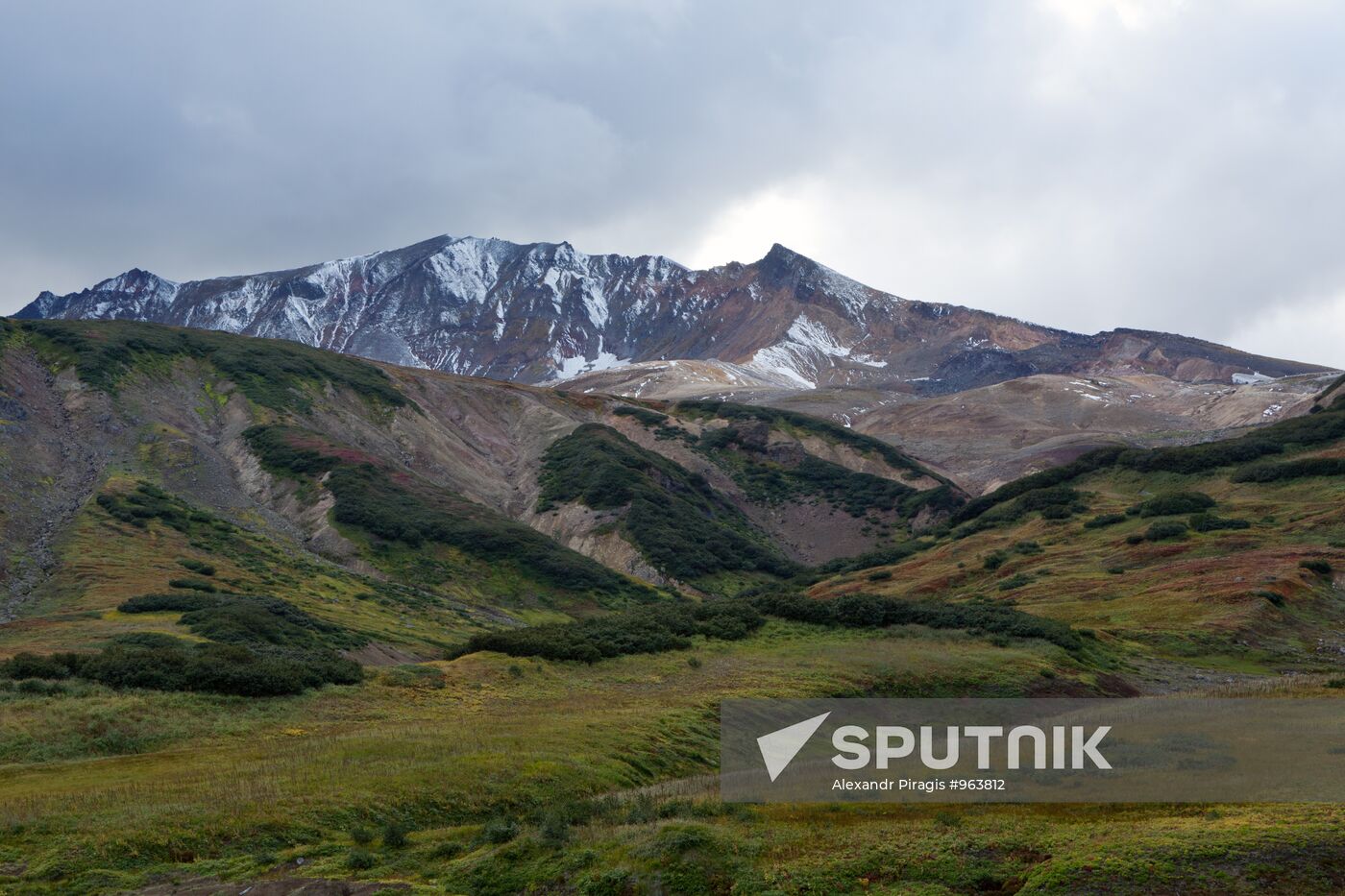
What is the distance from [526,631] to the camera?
43.8 metres

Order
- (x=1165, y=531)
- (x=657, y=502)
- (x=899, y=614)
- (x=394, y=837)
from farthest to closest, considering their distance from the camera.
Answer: (x=657, y=502), (x=1165, y=531), (x=899, y=614), (x=394, y=837)

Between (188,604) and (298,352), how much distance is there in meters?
102

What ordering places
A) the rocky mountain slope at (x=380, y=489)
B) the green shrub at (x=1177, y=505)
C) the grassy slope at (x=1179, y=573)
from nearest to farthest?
1. the grassy slope at (x=1179, y=573)
2. the rocky mountain slope at (x=380, y=489)
3. the green shrub at (x=1177, y=505)

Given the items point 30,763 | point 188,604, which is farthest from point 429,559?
point 30,763

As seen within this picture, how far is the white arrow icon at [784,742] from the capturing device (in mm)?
26281

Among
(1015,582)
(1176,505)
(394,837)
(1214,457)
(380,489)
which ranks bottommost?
(394,837)

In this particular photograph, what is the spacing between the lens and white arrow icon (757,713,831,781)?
86.2ft

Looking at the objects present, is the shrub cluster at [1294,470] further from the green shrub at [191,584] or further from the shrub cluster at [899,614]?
the green shrub at [191,584]

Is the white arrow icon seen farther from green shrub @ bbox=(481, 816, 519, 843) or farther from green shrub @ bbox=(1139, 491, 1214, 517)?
green shrub @ bbox=(1139, 491, 1214, 517)

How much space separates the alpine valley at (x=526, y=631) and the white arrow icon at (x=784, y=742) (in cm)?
174

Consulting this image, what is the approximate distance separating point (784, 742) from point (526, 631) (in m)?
17.3

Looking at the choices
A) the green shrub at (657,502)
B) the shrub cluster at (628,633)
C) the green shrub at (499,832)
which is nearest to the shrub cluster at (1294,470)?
the green shrub at (657,502)

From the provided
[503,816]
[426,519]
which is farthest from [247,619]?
[426,519]

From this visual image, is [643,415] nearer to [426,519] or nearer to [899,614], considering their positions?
[426,519]
